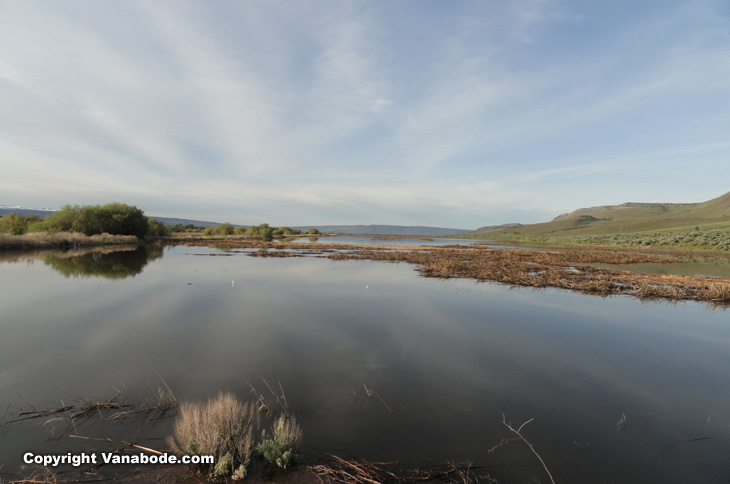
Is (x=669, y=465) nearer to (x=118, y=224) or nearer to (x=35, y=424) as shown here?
(x=35, y=424)

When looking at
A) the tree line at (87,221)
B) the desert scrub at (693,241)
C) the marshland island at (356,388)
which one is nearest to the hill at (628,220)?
the desert scrub at (693,241)

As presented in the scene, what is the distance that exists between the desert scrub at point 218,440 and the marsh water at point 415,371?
573 mm

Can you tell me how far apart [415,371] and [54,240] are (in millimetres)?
44360

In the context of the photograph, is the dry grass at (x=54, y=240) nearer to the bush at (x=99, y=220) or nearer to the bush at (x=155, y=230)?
the bush at (x=99, y=220)

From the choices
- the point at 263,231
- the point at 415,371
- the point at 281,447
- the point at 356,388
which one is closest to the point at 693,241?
the point at 415,371

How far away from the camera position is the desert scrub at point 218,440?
10.9 ft

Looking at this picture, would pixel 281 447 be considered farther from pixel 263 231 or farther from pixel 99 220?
pixel 263 231

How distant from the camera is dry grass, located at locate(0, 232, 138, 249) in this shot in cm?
2823

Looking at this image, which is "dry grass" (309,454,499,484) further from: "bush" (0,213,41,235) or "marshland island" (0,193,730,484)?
"bush" (0,213,41,235)

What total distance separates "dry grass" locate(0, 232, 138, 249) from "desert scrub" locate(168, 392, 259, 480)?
39825 millimetres

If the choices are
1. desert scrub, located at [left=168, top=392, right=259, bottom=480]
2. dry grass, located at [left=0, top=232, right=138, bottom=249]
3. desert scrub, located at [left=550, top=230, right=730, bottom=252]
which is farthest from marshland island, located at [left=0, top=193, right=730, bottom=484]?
desert scrub, located at [left=550, top=230, right=730, bottom=252]

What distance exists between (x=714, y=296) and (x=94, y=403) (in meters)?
22.8

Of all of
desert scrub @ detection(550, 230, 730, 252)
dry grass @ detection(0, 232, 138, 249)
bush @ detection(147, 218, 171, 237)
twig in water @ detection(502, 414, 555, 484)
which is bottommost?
twig in water @ detection(502, 414, 555, 484)

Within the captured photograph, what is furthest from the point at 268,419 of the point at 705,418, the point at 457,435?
the point at 705,418
